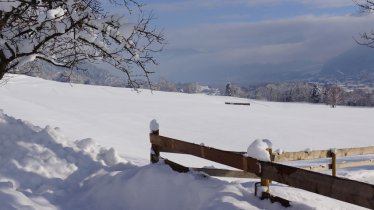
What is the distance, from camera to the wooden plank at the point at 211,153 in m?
6.55

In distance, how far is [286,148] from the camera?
24500 millimetres

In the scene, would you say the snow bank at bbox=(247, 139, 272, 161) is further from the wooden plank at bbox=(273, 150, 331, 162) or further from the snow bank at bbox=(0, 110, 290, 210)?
the wooden plank at bbox=(273, 150, 331, 162)

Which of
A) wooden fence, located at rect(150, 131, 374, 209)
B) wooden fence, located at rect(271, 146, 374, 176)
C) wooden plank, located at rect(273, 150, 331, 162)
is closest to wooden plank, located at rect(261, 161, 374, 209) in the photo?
wooden fence, located at rect(150, 131, 374, 209)

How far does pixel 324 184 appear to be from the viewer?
17.5 feet

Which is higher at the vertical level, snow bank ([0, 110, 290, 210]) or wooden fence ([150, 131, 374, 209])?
wooden fence ([150, 131, 374, 209])

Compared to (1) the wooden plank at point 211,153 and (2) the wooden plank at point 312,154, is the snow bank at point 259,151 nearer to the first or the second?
(1) the wooden plank at point 211,153

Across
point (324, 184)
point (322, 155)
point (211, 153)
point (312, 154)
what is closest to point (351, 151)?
point (322, 155)

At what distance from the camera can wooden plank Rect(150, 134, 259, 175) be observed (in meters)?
6.55

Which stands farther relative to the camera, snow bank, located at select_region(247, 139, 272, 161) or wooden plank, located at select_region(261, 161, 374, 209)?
snow bank, located at select_region(247, 139, 272, 161)

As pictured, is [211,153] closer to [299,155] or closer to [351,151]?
[299,155]

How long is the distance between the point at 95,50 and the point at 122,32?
87 cm

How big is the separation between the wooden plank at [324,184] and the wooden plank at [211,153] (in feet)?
0.87

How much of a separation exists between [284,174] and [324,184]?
2.31 feet

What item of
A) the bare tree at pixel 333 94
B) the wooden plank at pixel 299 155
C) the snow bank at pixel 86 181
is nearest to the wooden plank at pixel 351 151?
the wooden plank at pixel 299 155
